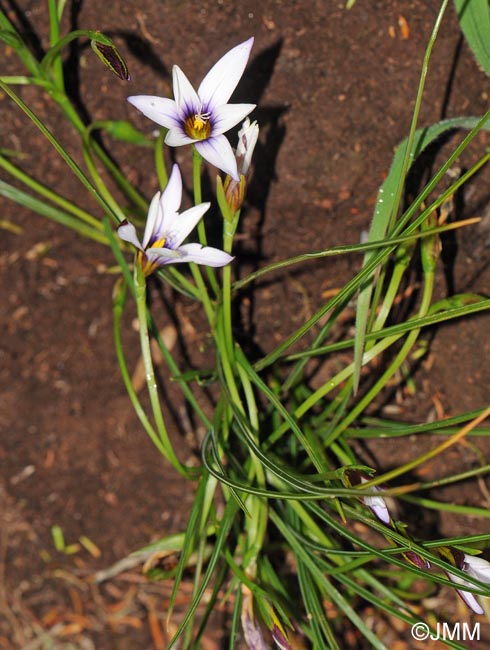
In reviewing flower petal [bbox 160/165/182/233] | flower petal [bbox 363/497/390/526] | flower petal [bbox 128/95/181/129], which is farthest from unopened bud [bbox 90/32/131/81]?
flower petal [bbox 363/497/390/526]

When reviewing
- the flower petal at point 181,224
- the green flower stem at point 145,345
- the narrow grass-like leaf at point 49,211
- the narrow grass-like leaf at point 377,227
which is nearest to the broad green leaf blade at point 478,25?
the narrow grass-like leaf at point 377,227

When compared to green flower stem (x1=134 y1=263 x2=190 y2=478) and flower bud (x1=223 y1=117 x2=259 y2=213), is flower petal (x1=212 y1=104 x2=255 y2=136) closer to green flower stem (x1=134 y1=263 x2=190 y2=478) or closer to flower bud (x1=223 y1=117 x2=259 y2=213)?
flower bud (x1=223 y1=117 x2=259 y2=213)

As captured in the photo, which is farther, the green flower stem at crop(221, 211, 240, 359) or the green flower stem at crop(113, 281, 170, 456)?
the green flower stem at crop(113, 281, 170, 456)

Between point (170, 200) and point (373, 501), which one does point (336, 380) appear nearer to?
point (373, 501)

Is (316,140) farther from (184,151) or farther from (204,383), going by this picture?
(204,383)

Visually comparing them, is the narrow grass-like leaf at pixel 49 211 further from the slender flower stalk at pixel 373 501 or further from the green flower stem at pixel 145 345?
the slender flower stalk at pixel 373 501

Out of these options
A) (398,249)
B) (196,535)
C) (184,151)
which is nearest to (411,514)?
(196,535)

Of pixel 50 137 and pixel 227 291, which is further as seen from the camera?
pixel 227 291

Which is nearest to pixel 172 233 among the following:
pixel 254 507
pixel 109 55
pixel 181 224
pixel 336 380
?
pixel 181 224
